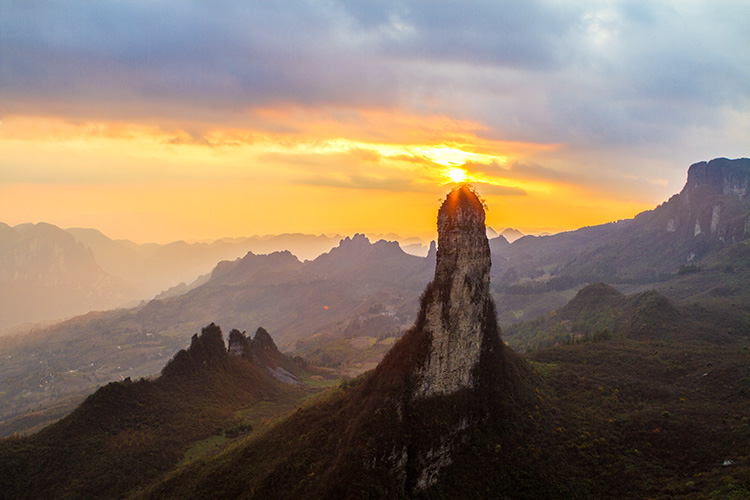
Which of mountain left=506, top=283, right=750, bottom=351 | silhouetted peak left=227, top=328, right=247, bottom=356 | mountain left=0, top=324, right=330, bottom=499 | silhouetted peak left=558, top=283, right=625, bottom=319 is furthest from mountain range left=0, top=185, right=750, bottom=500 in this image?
silhouetted peak left=558, top=283, right=625, bottom=319

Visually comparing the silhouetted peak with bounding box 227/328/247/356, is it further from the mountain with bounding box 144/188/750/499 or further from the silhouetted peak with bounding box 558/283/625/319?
the silhouetted peak with bounding box 558/283/625/319

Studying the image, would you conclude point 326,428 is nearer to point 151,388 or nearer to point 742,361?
point 151,388

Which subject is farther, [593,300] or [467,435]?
[593,300]

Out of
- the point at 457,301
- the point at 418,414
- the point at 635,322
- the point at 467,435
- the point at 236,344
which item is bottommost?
the point at 236,344

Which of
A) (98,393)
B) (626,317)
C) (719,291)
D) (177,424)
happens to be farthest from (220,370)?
(719,291)

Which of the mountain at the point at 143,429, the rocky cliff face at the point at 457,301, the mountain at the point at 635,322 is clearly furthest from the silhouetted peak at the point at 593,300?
the rocky cliff face at the point at 457,301

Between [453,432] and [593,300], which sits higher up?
[593,300]

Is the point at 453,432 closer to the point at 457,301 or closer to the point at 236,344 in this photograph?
the point at 457,301

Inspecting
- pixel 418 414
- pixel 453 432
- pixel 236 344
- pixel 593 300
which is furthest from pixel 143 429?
pixel 593 300
